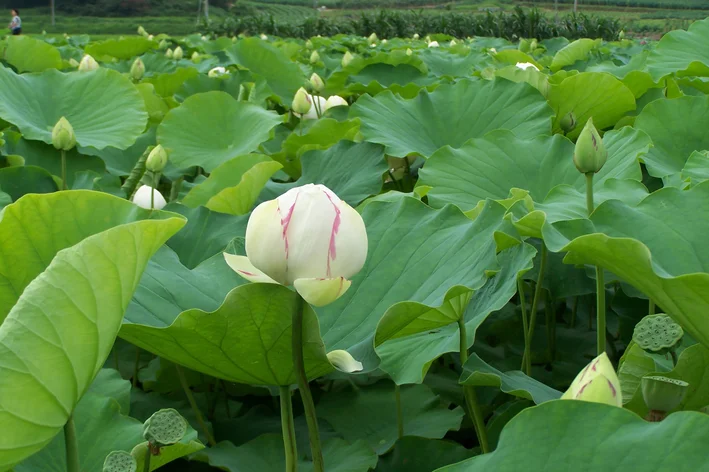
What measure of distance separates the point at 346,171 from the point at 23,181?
0.56 metres

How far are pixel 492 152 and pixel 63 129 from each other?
824mm

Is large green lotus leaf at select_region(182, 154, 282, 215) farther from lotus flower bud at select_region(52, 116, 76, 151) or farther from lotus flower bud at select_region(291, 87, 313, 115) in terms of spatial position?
lotus flower bud at select_region(291, 87, 313, 115)

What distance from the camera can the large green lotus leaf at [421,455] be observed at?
0.84 meters

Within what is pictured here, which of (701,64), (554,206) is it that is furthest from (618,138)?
(701,64)

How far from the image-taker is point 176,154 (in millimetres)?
1681

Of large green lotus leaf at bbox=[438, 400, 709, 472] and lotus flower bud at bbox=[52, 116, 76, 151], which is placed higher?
large green lotus leaf at bbox=[438, 400, 709, 472]

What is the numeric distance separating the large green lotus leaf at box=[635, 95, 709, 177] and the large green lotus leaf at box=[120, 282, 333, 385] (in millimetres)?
952

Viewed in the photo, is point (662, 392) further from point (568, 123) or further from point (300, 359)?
point (568, 123)

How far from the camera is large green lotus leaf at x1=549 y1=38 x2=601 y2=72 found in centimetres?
273

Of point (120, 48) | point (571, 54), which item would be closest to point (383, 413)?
point (571, 54)

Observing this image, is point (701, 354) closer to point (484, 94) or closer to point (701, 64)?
point (484, 94)

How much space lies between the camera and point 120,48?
3.84 metres

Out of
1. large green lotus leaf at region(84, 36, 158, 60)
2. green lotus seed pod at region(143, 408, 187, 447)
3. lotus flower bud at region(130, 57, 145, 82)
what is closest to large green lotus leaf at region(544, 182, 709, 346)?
green lotus seed pod at region(143, 408, 187, 447)

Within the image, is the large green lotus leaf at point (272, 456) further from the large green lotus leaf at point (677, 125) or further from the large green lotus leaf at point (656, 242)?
the large green lotus leaf at point (677, 125)
